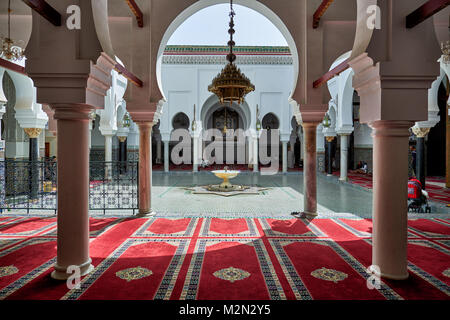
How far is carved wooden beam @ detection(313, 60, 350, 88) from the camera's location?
3.29 metres

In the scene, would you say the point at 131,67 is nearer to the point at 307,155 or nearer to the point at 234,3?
the point at 234,3

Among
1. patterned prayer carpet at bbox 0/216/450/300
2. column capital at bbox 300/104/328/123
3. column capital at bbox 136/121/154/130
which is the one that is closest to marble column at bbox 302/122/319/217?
column capital at bbox 300/104/328/123

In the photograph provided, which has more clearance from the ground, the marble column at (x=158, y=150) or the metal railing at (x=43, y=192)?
the marble column at (x=158, y=150)

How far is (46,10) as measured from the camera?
7.66ft

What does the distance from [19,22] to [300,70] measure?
5.27 metres

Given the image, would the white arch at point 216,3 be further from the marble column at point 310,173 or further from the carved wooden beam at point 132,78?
the marble column at point 310,173

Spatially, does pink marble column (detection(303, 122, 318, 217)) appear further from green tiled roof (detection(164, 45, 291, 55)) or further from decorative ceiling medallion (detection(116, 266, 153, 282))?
green tiled roof (detection(164, 45, 291, 55))

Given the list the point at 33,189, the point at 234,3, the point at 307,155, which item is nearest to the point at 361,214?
the point at 307,155

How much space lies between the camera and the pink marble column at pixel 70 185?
2.59 meters

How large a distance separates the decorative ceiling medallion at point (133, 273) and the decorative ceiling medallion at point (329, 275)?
161 centimetres

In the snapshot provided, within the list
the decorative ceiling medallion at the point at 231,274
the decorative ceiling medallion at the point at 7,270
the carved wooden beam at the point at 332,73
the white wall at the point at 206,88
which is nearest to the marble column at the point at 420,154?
the carved wooden beam at the point at 332,73

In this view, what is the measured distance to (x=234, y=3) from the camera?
4.96 meters

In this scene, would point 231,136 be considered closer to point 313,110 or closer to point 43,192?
point 43,192

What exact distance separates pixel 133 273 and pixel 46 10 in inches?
96.2
